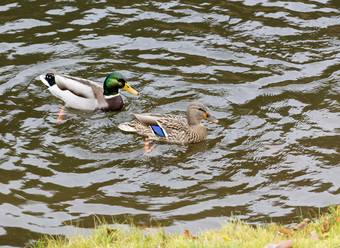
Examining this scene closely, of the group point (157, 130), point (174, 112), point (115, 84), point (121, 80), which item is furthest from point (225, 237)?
point (115, 84)

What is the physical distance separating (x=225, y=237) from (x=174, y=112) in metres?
4.62

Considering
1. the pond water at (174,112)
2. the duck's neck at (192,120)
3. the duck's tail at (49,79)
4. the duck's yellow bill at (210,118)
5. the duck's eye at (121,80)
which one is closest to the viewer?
the pond water at (174,112)

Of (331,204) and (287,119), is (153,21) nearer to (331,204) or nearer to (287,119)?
(287,119)

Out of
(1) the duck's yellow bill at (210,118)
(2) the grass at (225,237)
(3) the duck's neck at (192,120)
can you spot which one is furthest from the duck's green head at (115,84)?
(2) the grass at (225,237)

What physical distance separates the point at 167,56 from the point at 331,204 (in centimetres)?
566

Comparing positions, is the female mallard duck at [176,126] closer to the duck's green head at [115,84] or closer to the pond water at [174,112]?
the pond water at [174,112]

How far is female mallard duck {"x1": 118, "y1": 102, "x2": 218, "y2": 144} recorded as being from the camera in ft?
32.2

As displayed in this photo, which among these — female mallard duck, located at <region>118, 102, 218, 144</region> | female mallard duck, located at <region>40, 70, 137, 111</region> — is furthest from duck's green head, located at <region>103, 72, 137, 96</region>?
female mallard duck, located at <region>118, 102, 218, 144</region>

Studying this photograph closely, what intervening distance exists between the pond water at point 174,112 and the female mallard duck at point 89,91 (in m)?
0.19

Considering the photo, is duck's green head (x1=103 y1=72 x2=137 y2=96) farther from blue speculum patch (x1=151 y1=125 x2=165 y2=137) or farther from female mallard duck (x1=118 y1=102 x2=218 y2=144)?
blue speculum patch (x1=151 y1=125 x2=165 y2=137)

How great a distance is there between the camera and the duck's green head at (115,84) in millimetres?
10742

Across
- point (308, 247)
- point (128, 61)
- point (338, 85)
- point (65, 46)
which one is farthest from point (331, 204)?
point (65, 46)

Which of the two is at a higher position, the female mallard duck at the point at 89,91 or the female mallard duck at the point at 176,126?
the female mallard duck at the point at 89,91

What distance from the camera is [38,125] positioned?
998 centimetres
